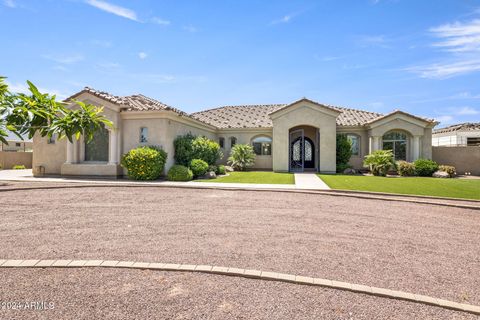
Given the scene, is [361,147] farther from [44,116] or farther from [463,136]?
[44,116]

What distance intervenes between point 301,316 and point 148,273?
2.41 meters

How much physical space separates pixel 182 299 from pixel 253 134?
73.0 ft

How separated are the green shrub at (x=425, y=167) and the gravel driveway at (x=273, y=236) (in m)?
12.6

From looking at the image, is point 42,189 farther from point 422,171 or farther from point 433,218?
point 422,171

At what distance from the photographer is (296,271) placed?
4219 mm

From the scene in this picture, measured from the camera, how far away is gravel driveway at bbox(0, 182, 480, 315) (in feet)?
14.2

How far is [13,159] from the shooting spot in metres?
27.9

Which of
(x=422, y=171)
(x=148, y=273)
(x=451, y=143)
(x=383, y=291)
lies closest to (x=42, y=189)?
(x=148, y=273)

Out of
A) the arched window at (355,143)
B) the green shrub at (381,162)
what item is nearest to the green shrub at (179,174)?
the green shrub at (381,162)

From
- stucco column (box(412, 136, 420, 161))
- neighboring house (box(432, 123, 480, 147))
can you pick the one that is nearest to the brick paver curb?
stucco column (box(412, 136, 420, 161))

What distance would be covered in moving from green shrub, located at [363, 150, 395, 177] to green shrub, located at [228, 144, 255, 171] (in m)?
9.88

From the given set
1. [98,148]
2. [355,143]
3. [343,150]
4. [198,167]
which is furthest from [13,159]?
[355,143]

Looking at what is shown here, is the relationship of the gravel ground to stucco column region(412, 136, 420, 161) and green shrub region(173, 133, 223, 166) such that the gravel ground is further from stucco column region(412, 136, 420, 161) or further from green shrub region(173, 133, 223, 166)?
stucco column region(412, 136, 420, 161)

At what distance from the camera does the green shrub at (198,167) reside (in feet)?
55.8
